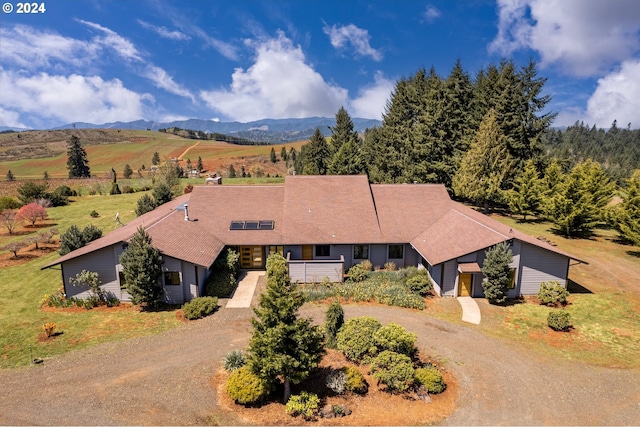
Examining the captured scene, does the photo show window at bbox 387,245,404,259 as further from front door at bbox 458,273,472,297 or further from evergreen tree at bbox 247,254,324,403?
evergreen tree at bbox 247,254,324,403

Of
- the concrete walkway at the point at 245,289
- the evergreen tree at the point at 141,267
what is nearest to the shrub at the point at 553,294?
the concrete walkway at the point at 245,289

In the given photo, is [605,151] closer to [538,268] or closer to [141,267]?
[538,268]

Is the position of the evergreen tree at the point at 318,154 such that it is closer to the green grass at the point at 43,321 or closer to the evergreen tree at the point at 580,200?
the evergreen tree at the point at 580,200

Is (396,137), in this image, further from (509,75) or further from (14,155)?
(14,155)

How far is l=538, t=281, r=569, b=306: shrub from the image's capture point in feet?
77.0

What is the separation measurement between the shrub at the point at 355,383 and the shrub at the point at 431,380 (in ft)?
7.46

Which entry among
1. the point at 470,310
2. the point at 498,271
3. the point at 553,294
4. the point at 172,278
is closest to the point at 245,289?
the point at 172,278

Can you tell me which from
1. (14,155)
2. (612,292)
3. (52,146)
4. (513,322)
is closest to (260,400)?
(513,322)

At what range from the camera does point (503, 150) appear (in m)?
40.7

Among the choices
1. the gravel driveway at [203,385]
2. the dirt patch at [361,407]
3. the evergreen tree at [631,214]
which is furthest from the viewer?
the evergreen tree at [631,214]

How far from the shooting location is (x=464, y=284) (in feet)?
81.7

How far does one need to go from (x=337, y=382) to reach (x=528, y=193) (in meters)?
35.6

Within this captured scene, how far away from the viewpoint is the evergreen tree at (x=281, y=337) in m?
13.3

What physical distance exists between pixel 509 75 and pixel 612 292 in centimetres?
2893
